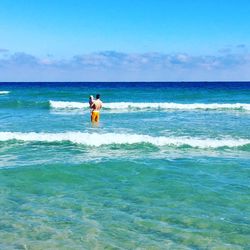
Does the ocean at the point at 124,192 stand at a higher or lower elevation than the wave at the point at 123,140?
lower

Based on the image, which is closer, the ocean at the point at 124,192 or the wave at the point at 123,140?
the ocean at the point at 124,192

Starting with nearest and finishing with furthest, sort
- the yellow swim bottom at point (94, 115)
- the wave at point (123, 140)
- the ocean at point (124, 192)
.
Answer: the ocean at point (124, 192), the wave at point (123, 140), the yellow swim bottom at point (94, 115)

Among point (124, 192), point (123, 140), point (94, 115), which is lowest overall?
point (124, 192)

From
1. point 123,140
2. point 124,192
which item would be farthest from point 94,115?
point 124,192

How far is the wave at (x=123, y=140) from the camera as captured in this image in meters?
14.0

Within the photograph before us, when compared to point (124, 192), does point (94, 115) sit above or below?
above

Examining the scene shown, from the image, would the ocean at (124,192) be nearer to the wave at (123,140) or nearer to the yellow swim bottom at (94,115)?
the wave at (123,140)

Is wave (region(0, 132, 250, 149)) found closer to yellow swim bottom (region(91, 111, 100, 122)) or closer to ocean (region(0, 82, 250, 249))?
ocean (region(0, 82, 250, 249))

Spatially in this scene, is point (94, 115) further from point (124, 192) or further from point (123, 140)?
point (124, 192)

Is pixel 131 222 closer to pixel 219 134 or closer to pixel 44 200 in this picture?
pixel 44 200

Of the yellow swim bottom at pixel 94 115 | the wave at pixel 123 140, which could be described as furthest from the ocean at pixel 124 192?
the yellow swim bottom at pixel 94 115

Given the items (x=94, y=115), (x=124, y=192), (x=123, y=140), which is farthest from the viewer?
(x=94, y=115)

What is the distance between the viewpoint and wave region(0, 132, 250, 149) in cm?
1402

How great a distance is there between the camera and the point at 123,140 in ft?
48.4
